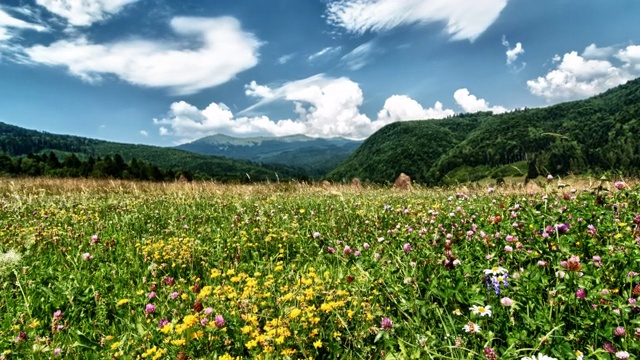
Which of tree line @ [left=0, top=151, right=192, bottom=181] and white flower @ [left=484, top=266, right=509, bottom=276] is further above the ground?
tree line @ [left=0, top=151, right=192, bottom=181]

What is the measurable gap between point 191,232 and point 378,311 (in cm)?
471

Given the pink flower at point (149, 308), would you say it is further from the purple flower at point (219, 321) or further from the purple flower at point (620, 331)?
the purple flower at point (620, 331)

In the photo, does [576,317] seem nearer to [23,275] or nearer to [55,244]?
[23,275]

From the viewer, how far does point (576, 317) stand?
2400 mm

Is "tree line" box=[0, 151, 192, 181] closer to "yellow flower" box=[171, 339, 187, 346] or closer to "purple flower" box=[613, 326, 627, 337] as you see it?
"yellow flower" box=[171, 339, 187, 346]

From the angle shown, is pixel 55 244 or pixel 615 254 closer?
pixel 615 254

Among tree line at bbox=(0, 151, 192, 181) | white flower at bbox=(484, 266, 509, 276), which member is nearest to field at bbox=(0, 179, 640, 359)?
white flower at bbox=(484, 266, 509, 276)

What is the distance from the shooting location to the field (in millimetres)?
2408

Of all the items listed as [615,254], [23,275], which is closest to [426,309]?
[615,254]

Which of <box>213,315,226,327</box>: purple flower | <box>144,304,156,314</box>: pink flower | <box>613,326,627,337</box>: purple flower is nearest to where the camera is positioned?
<box>613,326,627,337</box>: purple flower

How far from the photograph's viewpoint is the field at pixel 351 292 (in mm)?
2408

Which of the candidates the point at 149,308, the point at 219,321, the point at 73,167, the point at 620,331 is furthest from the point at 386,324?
the point at 73,167

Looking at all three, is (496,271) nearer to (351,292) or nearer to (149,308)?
(351,292)

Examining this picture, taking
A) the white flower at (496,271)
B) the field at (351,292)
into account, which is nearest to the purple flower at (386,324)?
the field at (351,292)
